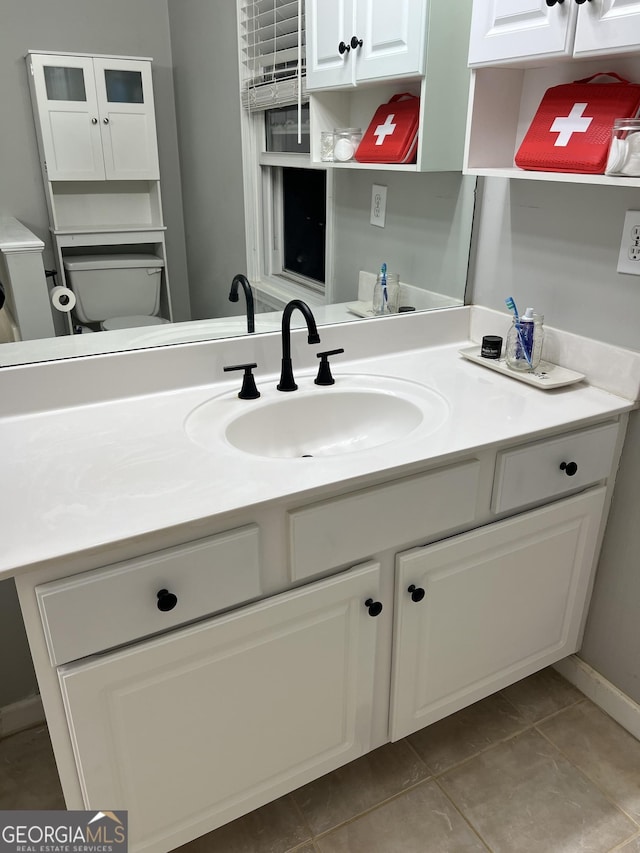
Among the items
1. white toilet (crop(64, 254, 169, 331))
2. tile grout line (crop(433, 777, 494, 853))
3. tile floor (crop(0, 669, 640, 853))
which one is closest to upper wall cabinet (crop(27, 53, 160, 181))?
white toilet (crop(64, 254, 169, 331))

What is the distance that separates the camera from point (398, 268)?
5.75 ft

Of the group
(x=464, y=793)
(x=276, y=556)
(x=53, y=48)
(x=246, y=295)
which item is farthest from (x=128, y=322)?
(x=464, y=793)

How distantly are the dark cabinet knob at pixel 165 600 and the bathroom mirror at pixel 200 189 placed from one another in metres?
0.62

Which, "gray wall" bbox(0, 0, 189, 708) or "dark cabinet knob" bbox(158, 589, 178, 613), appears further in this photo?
"gray wall" bbox(0, 0, 189, 708)

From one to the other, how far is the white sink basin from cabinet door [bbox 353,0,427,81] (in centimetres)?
71

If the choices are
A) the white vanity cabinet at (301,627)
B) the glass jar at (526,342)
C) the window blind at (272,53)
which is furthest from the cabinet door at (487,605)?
the window blind at (272,53)

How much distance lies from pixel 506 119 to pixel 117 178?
92 centimetres

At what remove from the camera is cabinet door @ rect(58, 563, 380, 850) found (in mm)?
1051

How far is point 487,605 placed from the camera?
1.45 metres

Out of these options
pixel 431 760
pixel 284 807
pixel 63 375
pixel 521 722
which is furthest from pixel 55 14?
pixel 521 722

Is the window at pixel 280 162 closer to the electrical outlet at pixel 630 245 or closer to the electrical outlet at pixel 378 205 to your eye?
the electrical outlet at pixel 378 205

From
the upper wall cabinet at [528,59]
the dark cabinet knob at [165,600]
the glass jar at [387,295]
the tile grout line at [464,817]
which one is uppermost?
the upper wall cabinet at [528,59]

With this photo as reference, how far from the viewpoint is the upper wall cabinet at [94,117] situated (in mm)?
1148

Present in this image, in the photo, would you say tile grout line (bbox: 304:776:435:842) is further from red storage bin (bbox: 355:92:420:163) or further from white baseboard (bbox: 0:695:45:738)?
red storage bin (bbox: 355:92:420:163)
